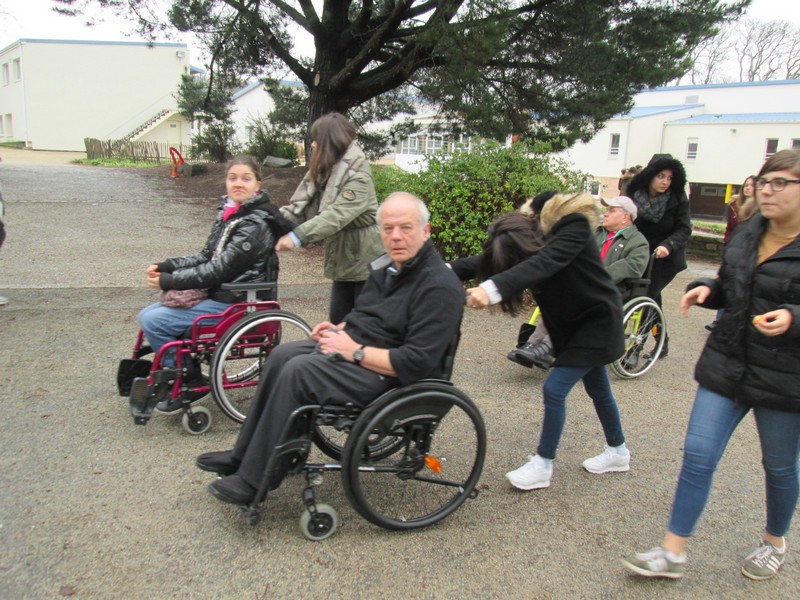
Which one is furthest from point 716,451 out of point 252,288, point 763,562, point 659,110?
point 659,110

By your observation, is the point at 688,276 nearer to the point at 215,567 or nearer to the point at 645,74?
the point at 645,74

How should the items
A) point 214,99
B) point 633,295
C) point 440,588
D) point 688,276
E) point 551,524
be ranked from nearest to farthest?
point 440,588 → point 551,524 → point 633,295 → point 688,276 → point 214,99

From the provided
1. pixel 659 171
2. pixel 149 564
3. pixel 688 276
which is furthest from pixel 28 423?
pixel 688 276

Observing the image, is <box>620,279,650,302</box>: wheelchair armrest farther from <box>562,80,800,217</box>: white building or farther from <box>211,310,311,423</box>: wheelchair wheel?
<box>562,80,800,217</box>: white building

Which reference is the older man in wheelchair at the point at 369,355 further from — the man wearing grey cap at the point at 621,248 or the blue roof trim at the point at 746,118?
the blue roof trim at the point at 746,118

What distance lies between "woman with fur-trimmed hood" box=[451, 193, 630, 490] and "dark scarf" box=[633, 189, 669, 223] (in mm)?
2625

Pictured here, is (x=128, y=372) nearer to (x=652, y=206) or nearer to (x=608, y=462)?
(x=608, y=462)

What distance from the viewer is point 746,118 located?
33.2m

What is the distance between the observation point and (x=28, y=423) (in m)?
3.70

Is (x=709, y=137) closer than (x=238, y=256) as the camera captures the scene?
No

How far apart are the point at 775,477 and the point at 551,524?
3.20 ft

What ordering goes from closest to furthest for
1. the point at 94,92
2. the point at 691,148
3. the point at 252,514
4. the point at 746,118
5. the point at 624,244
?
the point at 252,514, the point at 624,244, the point at 746,118, the point at 691,148, the point at 94,92

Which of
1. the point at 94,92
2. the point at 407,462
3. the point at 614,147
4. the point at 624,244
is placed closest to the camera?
the point at 407,462

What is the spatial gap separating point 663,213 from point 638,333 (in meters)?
1.08
